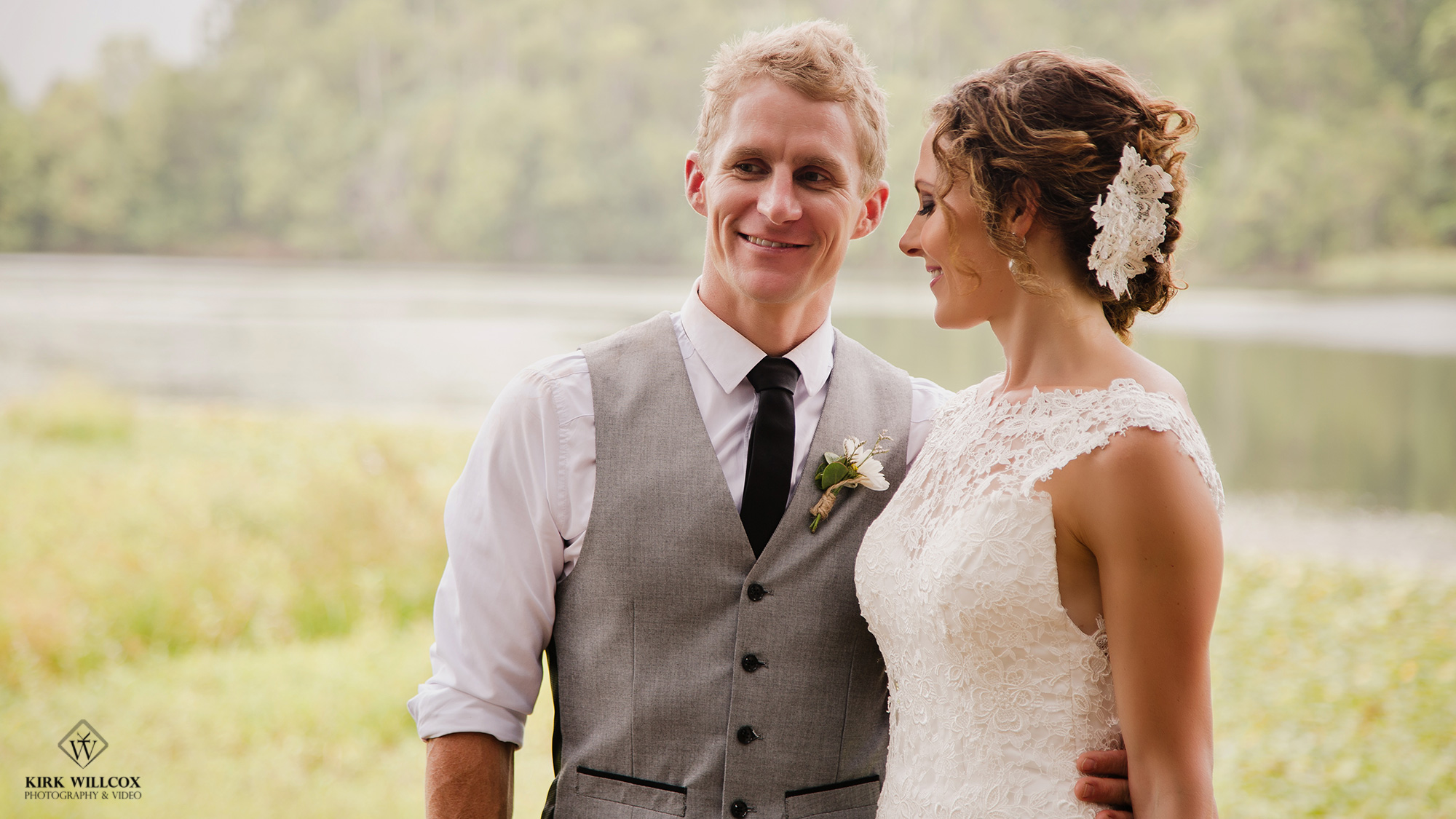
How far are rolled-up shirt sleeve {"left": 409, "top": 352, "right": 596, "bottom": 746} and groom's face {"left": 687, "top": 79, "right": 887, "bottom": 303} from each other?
0.36 meters

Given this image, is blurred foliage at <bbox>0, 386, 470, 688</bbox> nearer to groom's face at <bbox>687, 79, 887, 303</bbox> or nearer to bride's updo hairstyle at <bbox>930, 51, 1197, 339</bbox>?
groom's face at <bbox>687, 79, 887, 303</bbox>

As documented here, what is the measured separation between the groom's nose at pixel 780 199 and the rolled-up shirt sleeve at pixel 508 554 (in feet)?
1.36

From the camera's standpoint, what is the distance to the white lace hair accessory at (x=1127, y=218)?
1.39m

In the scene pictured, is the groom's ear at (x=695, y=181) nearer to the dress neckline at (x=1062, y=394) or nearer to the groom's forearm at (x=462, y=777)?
the dress neckline at (x=1062, y=394)

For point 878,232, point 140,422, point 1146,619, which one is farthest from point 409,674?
point 878,232

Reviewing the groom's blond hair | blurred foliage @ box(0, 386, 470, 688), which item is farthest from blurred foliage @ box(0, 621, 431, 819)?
the groom's blond hair

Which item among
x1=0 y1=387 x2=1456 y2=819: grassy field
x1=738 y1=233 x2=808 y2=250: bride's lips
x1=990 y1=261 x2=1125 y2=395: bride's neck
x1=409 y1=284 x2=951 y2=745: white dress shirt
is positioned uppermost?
x1=738 y1=233 x2=808 y2=250: bride's lips

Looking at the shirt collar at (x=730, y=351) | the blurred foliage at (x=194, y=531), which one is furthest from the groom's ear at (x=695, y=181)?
the blurred foliage at (x=194, y=531)

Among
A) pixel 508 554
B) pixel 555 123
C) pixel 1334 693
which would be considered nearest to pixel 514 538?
pixel 508 554

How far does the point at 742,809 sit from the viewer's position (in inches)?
60.2

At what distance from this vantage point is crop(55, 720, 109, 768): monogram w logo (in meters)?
4.29

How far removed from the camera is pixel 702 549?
1.55 m

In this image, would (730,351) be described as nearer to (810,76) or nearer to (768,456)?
(768,456)

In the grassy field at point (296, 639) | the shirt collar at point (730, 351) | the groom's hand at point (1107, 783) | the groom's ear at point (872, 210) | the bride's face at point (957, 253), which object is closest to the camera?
the groom's hand at point (1107, 783)
